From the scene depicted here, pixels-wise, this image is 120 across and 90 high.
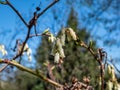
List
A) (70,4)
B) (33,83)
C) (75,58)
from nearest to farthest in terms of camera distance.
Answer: (70,4)
(75,58)
(33,83)

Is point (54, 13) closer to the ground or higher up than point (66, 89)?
higher up

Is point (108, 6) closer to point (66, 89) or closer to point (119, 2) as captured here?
point (119, 2)

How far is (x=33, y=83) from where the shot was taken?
80.9 ft

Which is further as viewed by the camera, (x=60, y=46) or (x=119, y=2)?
(x=119, y=2)

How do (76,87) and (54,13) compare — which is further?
(54,13)

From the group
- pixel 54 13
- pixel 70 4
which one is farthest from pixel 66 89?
pixel 70 4

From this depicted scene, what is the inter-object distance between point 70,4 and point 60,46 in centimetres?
1094

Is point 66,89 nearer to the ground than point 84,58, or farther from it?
nearer to the ground

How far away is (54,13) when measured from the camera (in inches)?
414

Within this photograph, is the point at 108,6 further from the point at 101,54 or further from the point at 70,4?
the point at 101,54

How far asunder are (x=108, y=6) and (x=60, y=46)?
12.7 meters

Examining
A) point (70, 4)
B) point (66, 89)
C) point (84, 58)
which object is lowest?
point (66, 89)

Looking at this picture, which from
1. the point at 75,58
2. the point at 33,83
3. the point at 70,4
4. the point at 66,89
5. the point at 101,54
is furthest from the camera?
the point at 33,83

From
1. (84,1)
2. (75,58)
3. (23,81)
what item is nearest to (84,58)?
(75,58)
